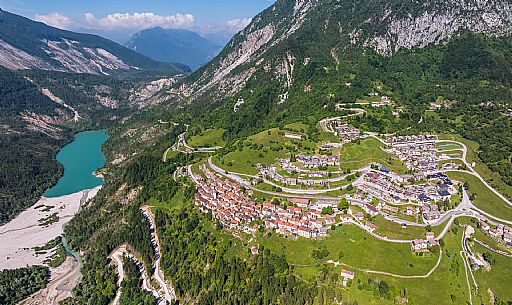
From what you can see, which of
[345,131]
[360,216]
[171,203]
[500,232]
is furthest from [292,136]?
[500,232]

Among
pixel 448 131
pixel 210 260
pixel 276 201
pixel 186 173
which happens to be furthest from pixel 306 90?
pixel 210 260

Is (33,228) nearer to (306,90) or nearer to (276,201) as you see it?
(276,201)

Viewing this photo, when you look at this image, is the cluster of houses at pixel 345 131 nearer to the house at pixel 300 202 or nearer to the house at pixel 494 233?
the house at pixel 300 202

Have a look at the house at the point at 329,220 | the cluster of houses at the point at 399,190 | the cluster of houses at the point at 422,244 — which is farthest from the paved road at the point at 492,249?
the house at the point at 329,220

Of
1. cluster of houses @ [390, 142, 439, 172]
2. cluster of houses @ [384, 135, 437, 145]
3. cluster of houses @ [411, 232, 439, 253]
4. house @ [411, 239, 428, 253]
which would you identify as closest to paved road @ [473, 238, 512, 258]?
cluster of houses @ [411, 232, 439, 253]

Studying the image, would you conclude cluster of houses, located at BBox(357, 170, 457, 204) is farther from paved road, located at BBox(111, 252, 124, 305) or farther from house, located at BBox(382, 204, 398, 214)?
paved road, located at BBox(111, 252, 124, 305)

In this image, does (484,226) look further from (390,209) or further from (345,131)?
(345,131)
